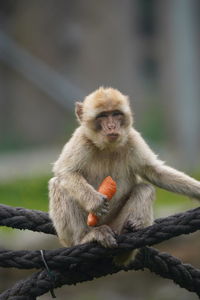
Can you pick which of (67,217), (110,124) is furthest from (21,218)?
(110,124)

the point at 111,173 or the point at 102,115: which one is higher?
the point at 102,115

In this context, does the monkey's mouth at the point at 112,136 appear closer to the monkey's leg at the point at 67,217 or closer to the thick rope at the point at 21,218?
the monkey's leg at the point at 67,217

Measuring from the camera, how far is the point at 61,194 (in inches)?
306

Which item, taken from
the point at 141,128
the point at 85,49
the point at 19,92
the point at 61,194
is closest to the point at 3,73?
the point at 19,92

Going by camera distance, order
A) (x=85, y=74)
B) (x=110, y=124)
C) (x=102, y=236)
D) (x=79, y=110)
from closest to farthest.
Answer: (x=102, y=236)
(x=110, y=124)
(x=79, y=110)
(x=85, y=74)

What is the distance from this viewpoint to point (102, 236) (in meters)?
7.25

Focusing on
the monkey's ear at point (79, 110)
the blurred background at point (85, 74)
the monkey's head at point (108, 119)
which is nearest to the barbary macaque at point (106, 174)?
the monkey's head at point (108, 119)

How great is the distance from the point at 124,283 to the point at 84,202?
192 inches

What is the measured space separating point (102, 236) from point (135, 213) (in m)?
0.43

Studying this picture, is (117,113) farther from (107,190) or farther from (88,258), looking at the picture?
(88,258)

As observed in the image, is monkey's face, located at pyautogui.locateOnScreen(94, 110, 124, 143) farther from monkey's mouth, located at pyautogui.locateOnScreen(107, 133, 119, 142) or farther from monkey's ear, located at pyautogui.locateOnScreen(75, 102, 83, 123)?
monkey's ear, located at pyautogui.locateOnScreen(75, 102, 83, 123)

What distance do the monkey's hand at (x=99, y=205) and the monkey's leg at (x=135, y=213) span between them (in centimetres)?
18

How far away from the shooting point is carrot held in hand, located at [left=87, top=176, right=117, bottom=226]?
7.54m

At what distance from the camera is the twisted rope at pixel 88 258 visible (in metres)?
6.95
